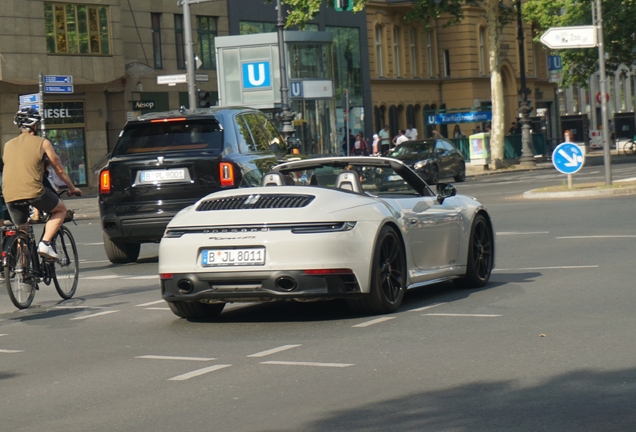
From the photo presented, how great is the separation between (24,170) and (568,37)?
55.7ft

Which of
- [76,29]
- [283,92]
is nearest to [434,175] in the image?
[283,92]

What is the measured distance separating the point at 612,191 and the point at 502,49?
48.1 metres

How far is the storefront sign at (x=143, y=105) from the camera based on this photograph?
1838 inches

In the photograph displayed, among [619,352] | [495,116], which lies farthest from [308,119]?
[619,352]

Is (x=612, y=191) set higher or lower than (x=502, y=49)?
lower

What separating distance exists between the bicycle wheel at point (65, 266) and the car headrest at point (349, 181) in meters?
3.11

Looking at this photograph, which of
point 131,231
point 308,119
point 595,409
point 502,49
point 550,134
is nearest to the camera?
point 595,409

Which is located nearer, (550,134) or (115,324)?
(115,324)

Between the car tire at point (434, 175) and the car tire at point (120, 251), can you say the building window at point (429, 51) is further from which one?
the car tire at point (120, 251)

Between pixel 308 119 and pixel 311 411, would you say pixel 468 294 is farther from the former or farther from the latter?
pixel 308 119

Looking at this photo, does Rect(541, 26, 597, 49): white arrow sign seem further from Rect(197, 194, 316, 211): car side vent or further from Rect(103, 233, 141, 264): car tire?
Rect(197, 194, 316, 211): car side vent

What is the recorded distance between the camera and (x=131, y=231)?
15469 mm

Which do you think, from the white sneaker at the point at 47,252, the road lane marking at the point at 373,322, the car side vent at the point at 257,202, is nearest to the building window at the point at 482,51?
the white sneaker at the point at 47,252

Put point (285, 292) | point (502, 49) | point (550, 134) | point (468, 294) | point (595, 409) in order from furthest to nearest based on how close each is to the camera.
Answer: point (550, 134) < point (502, 49) < point (468, 294) < point (285, 292) < point (595, 409)
